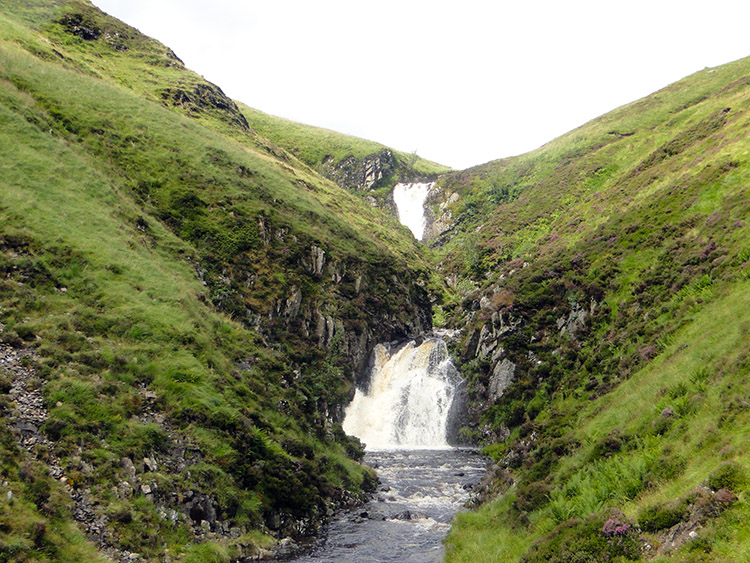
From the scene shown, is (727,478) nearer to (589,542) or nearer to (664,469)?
(664,469)

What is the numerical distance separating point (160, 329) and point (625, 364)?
27.5m

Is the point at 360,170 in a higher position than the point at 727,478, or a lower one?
higher

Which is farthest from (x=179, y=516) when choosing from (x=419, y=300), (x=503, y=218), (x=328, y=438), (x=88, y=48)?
(x=88, y=48)

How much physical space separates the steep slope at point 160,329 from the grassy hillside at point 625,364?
1064 centimetres

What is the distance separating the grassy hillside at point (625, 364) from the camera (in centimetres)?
1175

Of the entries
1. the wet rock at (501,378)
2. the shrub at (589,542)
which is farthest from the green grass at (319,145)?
the shrub at (589,542)

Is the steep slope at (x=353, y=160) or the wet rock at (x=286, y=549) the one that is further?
the steep slope at (x=353, y=160)

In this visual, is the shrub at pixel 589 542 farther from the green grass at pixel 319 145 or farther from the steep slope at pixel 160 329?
the green grass at pixel 319 145

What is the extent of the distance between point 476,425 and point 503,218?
61536mm

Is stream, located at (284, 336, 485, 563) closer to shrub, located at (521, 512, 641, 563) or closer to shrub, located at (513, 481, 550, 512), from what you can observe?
shrub, located at (513, 481, 550, 512)

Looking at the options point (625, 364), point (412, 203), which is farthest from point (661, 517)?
point (412, 203)

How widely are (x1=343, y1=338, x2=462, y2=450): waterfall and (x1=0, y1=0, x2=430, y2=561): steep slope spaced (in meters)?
4.31

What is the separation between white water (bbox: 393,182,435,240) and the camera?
135 metres

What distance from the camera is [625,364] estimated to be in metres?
27.1
